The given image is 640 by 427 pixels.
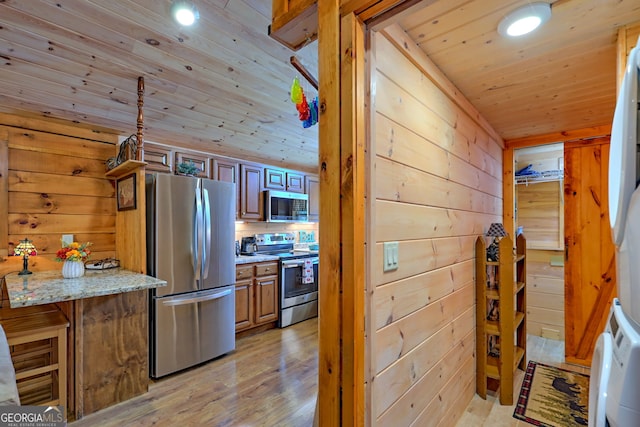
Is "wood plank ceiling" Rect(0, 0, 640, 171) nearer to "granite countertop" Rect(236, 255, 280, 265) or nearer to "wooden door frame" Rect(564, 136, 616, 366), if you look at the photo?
"wooden door frame" Rect(564, 136, 616, 366)

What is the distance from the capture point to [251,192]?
3.94 m

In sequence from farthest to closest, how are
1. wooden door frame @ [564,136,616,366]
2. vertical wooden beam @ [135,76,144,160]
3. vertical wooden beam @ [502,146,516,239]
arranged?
vertical wooden beam @ [502,146,516,239] < wooden door frame @ [564,136,616,366] < vertical wooden beam @ [135,76,144,160]

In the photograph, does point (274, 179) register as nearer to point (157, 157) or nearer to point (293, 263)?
point (293, 263)

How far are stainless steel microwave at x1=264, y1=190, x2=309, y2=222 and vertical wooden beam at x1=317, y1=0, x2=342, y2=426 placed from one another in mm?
3022

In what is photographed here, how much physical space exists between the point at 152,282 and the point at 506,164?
3.50 meters

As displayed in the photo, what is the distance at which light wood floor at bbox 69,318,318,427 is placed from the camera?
2031 millimetres

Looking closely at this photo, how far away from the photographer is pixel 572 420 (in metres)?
2.01

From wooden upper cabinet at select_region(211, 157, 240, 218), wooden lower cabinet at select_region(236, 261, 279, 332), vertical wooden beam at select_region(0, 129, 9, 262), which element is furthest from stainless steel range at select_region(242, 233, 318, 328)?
vertical wooden beam at select_region(0, 129, 9, 262)

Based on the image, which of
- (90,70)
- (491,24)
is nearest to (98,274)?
(90,70)

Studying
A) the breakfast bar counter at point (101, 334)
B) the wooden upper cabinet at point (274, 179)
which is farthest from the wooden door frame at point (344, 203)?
the wooden upper cabinet at point (274, 179)

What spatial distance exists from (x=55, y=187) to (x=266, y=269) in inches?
85.9

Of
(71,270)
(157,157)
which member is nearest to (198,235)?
(71,270)

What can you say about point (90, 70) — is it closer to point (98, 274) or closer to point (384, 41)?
point (98, 274)

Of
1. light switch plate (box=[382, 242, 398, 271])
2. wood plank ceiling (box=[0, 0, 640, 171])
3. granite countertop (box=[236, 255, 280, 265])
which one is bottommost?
granite countertop (box=[236, 255, 280, 265])
